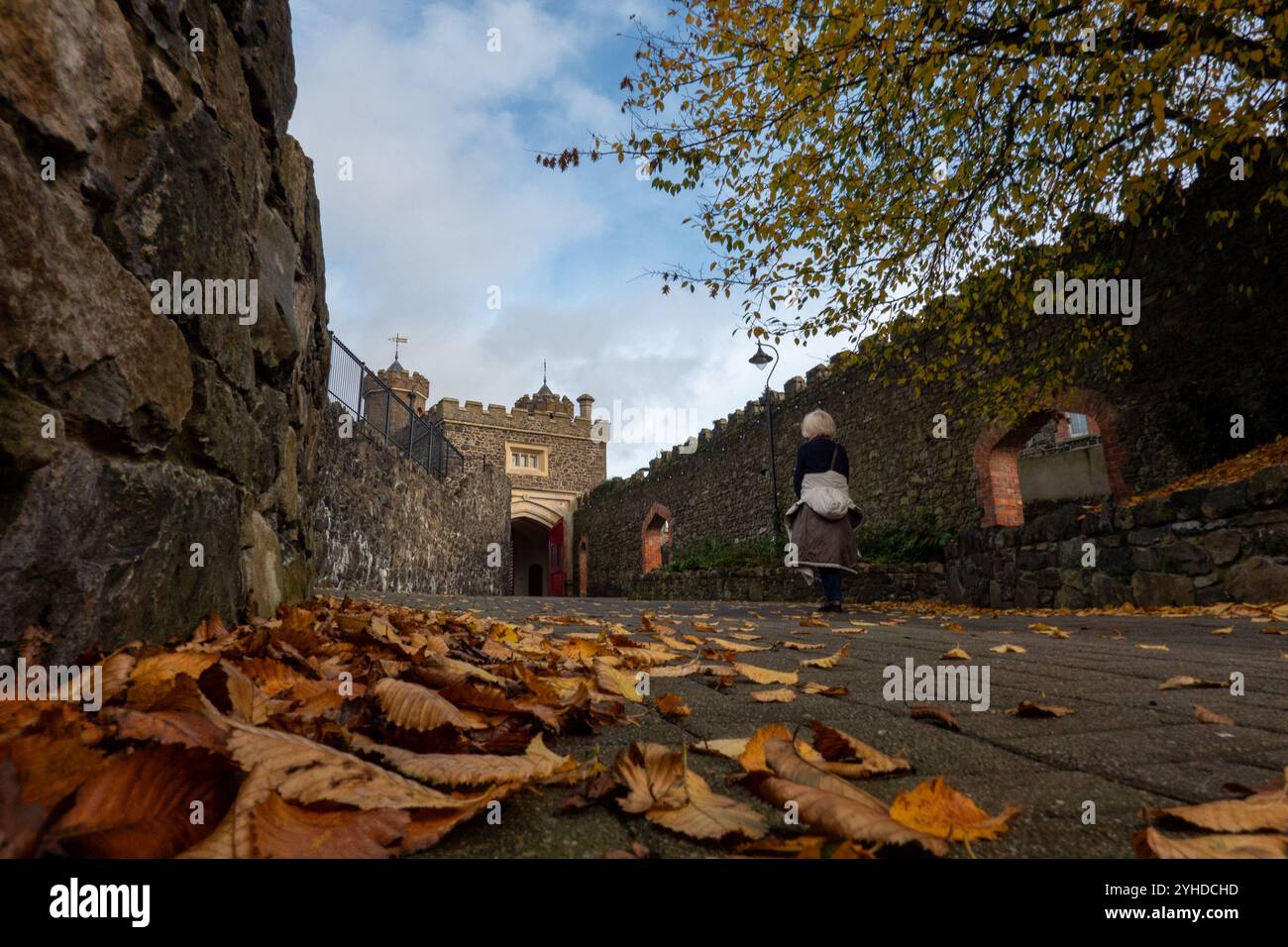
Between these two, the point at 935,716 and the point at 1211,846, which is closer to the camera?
the point at 1211,846

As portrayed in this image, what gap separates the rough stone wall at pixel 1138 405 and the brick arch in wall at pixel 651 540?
191 inches

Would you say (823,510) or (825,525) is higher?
(823,510)

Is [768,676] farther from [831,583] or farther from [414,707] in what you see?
[831,583]

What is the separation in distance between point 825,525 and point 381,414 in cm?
750

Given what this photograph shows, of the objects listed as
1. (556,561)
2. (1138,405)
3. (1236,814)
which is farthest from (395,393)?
(556,561)

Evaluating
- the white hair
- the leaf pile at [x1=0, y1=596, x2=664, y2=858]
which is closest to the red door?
the white hair

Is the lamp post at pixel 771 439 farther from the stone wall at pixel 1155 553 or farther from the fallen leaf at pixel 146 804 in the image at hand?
the fallen leaf at pixel 146 804

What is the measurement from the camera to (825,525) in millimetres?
6180

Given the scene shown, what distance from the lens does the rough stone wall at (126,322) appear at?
1151 millimetres

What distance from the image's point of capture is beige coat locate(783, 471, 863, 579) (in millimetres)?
6125

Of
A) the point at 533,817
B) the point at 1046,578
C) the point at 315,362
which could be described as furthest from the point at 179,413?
the point at 1046,578

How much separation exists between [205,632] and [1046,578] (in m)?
7.37

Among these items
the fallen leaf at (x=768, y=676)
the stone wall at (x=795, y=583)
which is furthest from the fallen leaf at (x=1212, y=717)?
the stone wall at (x=795, y=583)

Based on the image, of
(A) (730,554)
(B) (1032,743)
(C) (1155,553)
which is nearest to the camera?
(B) (1032,743)
